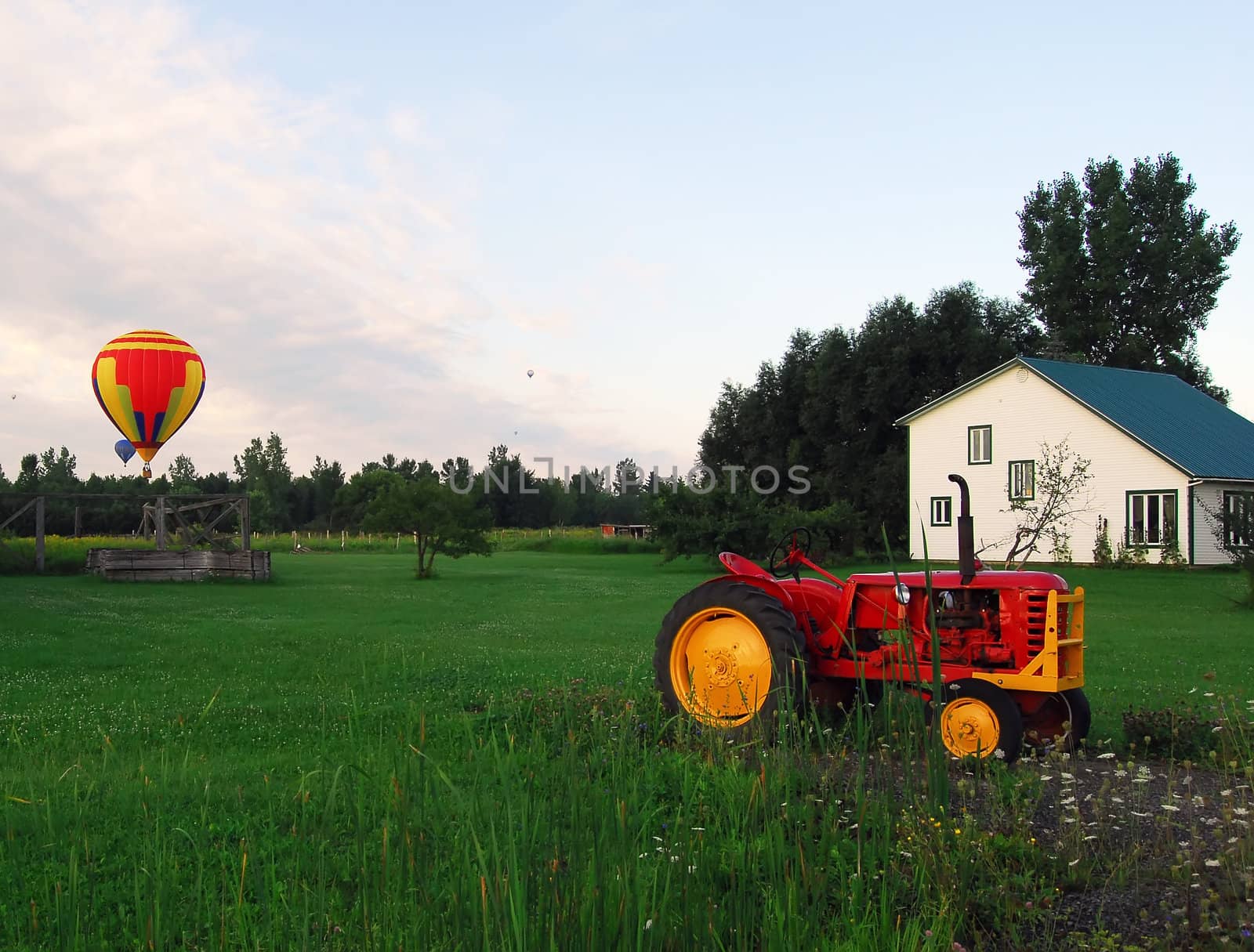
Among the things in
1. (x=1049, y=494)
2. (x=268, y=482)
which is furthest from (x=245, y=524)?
(x=268, y=482)

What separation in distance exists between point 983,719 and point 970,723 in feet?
0.27

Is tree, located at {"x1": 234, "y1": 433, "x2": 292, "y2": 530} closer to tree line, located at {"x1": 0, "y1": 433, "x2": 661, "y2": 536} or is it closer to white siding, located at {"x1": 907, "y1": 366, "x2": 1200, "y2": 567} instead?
tree line, located at {"x1": 0, "y1": 433, "x2": 661, "y2": 536}

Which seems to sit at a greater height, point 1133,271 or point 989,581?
point 1133,271

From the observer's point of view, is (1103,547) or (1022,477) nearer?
(1103,547)

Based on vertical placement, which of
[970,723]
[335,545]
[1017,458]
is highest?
[1017,458]

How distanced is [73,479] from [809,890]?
102495mm

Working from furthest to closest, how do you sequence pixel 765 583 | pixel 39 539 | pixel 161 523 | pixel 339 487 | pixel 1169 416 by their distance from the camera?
1. pixel 339 487
2. pixel 1169 416
3. pixel 161 523
4. pixel 39 539
5. pixel 765 583

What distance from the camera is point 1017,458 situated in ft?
133

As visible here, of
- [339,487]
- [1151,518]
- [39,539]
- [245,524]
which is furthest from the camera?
[339,487]

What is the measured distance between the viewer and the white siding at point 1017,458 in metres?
36.7

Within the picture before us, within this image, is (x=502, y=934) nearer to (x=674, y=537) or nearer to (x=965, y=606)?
(x=965, y=606)

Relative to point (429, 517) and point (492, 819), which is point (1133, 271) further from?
point (492, 819)

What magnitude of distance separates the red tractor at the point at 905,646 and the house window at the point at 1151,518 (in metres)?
31.0

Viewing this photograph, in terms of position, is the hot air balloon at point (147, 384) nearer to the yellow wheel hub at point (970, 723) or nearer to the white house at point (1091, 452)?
the white house at point (1091, 452)
